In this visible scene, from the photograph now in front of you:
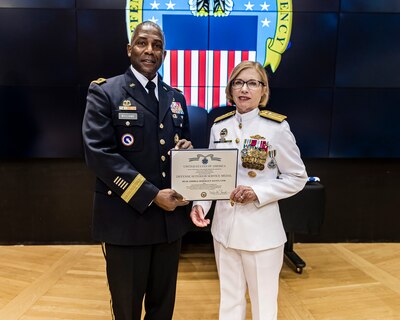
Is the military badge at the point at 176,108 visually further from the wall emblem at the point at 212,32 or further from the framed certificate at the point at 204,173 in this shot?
the wall emblem at the point at 212,32

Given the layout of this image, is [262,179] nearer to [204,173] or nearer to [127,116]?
[204,173]

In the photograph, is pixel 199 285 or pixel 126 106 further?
pixel 199 285

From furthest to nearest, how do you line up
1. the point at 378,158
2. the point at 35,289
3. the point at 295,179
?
the point at 378,158 → the point at 35,289 → the point at 295,179

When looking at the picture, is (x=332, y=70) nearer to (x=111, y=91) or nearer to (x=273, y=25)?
(x=273, y=25)

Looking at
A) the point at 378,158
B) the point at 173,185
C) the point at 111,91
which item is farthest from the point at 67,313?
the point at 378,158

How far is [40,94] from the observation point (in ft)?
10.8

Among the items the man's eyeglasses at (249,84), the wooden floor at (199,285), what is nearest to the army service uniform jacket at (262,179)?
the man's eyeglasses at (249,84)

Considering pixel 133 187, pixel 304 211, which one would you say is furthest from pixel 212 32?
pixel 133 187

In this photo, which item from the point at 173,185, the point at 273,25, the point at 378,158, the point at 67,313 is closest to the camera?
the point at 173,185

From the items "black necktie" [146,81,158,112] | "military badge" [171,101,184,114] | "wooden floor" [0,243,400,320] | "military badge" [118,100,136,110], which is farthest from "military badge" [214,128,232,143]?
"wooden floor" [0,243,400,320]

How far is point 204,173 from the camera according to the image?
1416mm

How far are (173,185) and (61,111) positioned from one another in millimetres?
2390

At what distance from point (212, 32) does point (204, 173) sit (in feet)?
7.47

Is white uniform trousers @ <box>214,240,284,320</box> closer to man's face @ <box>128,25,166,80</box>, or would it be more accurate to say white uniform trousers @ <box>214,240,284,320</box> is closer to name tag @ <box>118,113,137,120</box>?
name tag @ <box>118,113,137,120</box>
